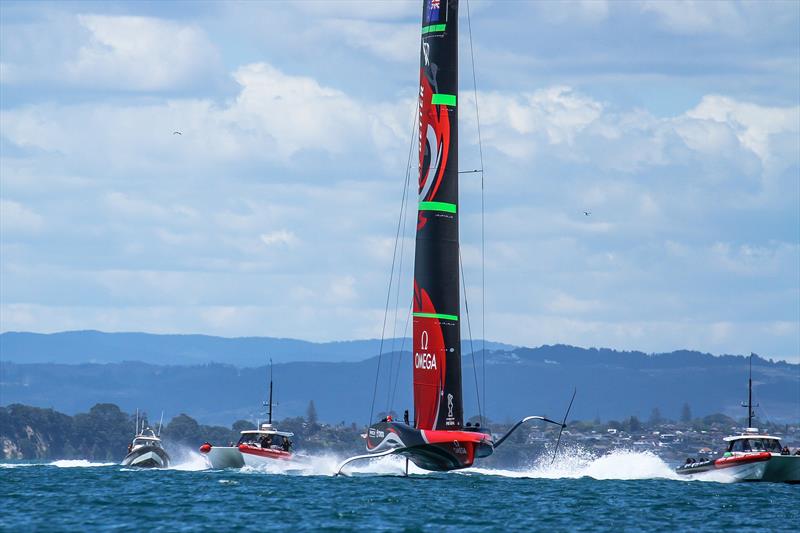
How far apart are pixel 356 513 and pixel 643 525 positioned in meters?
12.2

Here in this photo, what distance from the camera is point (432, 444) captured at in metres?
93.9

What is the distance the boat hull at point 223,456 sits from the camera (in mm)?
121144

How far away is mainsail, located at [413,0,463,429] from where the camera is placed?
9638cm

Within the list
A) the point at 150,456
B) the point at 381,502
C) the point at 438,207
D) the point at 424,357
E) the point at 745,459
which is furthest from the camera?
the point at 150,456

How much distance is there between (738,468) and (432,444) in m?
25.8

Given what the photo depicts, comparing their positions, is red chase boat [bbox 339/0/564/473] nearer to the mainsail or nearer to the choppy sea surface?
the mainsail

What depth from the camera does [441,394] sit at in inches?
3792

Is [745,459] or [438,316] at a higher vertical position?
[438,316]

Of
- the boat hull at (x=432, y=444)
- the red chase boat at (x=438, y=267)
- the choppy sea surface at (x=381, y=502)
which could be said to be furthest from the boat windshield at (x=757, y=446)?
the boat hull at (x=432, y=444)

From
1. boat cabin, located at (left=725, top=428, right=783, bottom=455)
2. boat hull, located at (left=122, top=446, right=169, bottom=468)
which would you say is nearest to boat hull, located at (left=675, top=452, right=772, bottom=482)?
boat cabin, located at (left=725, top=428, right=783, bottom=455)

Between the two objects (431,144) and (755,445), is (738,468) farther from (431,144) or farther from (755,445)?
(431,144)

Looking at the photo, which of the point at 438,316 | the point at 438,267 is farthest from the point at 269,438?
the point at 438,267

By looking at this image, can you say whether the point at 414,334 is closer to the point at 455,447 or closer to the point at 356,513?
the point at 455,447

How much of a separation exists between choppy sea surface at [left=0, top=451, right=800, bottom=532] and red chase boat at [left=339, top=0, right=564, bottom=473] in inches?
118
